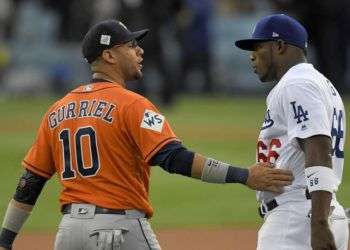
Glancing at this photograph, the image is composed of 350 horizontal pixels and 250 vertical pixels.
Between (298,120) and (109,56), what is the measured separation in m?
1.14

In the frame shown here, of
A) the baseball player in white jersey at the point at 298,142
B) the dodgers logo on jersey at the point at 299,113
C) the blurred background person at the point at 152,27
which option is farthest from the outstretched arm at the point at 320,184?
the blurred background person at the point at 152,27

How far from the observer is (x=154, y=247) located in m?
5.46

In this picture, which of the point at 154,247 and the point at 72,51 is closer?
the point at 154,247

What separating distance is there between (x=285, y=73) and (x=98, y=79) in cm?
101

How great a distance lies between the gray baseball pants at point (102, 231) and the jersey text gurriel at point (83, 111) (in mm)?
467

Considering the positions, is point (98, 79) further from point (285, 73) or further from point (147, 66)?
point (147, 66)

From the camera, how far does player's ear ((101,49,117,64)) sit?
18.6 ft

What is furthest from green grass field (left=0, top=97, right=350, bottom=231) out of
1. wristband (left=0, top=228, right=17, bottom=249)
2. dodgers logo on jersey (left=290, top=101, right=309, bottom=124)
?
dodgers logo on jersey (left=290, top=101, right=309, bottom=124)

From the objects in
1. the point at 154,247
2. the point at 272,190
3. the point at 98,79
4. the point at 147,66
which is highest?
the point at 147,66

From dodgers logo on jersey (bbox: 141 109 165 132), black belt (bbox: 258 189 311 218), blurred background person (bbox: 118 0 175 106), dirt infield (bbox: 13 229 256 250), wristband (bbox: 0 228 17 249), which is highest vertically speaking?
blurred background person (bbox: 118 0 175 106)

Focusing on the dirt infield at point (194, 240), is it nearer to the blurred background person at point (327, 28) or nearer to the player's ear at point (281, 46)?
the player's ear at point (281, 46)

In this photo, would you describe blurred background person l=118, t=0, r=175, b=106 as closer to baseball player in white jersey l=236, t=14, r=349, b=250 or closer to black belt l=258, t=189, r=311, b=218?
baseball player in white jersey l=236, t=14, r=349, b=250

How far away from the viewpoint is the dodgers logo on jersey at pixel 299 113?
5.14 metres

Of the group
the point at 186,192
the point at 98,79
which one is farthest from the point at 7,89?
the point at 98,79
